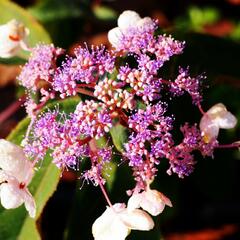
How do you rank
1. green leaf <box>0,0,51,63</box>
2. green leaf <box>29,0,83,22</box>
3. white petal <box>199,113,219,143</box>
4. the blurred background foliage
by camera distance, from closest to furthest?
1. white petal <box>199,113,219,143</box>
2. the blurred background foliage
3. green leaf <box>0,0,51,63</box>
4. green leaf <box>29,0,83,22</box>

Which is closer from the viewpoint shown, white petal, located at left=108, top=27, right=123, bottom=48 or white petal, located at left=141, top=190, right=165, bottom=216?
white petal, located at left=141, top=190, right=165, bottom=216

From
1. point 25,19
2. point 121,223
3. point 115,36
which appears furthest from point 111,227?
point 25,19

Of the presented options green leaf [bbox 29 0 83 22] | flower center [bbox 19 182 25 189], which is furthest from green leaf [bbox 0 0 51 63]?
flower center [bbox 19 182 25 189]

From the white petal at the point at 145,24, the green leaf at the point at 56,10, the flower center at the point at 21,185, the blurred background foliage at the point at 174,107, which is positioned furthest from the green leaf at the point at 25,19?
the flower center at the point at 21,185

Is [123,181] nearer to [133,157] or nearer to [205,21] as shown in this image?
[133,157]

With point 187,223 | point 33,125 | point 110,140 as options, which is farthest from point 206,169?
point 33,125

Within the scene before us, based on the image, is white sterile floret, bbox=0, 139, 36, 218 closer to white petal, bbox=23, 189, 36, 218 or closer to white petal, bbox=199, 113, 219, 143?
white petal, bbox=23, 189, 36, 218

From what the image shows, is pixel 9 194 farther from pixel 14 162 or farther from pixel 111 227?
pixel 111 227

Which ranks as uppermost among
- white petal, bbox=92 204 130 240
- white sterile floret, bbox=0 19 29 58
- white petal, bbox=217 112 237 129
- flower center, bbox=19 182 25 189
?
white sterile floret, bbox=0 19 29 58
